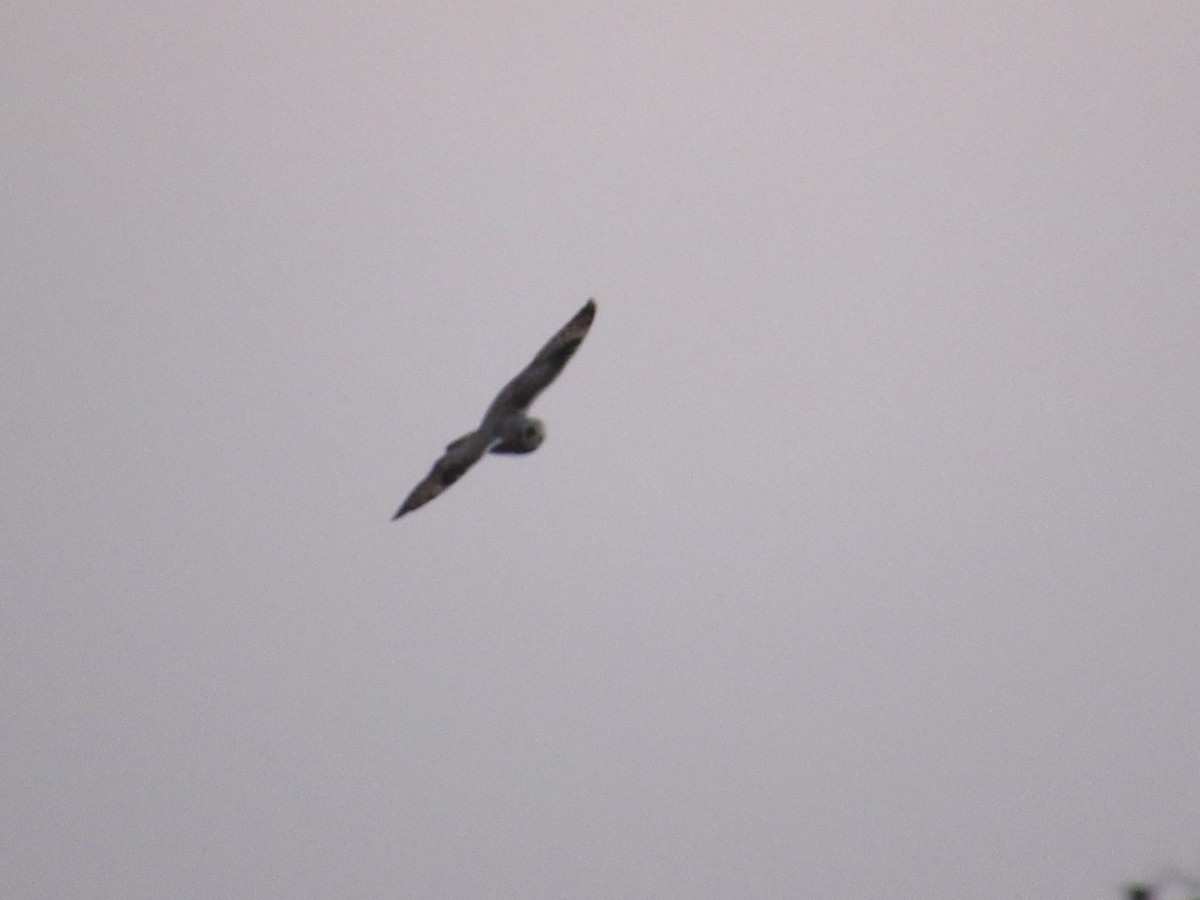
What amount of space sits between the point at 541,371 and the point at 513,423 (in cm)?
88

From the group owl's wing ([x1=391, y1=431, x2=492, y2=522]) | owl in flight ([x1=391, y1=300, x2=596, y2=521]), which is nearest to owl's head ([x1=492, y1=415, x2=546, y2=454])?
owl in flight ([x1=391, y1=300, x2=596, y2=521])

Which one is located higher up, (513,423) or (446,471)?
(513,423)

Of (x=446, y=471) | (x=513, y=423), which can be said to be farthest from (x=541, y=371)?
(x=446, y=471)

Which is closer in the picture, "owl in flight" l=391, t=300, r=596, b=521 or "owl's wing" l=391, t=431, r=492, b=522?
"owl in flight" l=391, t=300, r=596, b=521

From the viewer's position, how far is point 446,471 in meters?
25.7

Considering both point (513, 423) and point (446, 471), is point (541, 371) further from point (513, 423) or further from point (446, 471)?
point (446, 471)

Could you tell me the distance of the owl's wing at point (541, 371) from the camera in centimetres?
2494

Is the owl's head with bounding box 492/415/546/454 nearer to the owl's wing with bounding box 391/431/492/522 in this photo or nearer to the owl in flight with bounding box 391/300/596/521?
the owl in flight with bounding box 391/300/596/521

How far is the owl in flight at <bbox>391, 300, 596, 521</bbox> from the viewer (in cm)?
2483

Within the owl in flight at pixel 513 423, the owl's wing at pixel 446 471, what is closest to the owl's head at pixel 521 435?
the owl in flight at pixel 513 423

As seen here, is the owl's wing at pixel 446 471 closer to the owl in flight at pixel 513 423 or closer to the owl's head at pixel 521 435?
the owl in flight at pixel 513 423

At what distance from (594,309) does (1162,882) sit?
698 inches

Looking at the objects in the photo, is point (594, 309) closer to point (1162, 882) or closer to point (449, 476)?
point (449, 476)

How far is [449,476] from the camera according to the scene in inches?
1014
